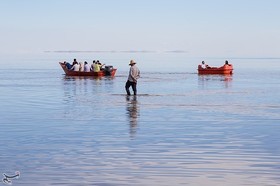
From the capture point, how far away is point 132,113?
1905cm

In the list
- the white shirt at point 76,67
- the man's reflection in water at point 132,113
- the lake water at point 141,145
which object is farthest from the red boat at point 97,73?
the lake water at point 141,145

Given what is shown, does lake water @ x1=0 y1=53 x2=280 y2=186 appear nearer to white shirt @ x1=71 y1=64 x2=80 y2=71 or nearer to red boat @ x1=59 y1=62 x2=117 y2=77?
red boat @ x1=59 y1=62 x2=117 y2=77

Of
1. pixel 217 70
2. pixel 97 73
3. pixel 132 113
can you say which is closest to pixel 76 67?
pixel 97 73

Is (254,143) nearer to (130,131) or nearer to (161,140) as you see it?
(161,140)

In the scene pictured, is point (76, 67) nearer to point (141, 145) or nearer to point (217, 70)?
point (217, 70)

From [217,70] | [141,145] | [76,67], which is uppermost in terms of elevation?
[76,67]

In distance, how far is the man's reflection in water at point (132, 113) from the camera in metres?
14.7

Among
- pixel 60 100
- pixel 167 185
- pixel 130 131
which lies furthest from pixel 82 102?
→ pixel 167 185

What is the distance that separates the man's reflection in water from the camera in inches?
579

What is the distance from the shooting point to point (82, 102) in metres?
24.2

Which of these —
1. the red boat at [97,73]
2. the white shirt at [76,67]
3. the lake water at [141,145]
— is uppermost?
the white shirt at [76,67]

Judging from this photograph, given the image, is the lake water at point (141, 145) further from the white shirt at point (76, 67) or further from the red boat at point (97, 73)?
the white shirt at point (76, 67)

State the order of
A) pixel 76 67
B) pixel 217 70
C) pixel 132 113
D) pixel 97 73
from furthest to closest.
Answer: pixel 217 70 → pixel 76 67 → pixel 97 73 → pixel 132 113

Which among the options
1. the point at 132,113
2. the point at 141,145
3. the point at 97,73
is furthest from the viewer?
the point at 97,73
